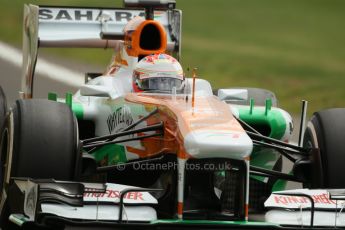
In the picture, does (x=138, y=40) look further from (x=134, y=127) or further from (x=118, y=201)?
(x=118, y=201)

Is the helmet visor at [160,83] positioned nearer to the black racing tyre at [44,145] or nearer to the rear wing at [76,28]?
the black racing tyre at [44,145]

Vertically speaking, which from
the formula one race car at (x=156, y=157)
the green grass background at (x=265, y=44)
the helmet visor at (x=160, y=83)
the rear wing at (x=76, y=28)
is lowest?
the formula one race car at (x=156, y=157)

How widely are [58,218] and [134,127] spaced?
1823mm

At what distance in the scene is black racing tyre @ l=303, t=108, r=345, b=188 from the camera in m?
10.8

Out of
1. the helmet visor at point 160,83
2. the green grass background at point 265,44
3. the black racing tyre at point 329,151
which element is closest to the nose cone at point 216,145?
the black racing tyre at point 329,151

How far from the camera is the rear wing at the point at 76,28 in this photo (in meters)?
13.9

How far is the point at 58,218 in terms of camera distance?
31.2ft

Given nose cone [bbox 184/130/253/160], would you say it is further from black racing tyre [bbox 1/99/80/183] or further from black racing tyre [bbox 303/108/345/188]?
black racing tyre [bbox 303/108/345/188]

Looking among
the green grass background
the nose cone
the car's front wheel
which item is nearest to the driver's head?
the car's front wheel

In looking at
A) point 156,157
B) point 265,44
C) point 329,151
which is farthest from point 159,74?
point 265,44

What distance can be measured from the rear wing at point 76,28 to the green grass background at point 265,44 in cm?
652

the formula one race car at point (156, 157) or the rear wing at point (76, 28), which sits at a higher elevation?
the rear wing at point (76, 28)

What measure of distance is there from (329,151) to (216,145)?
161cm

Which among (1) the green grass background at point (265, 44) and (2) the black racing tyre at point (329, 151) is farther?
(1) the green grass background at point (265, 44)
